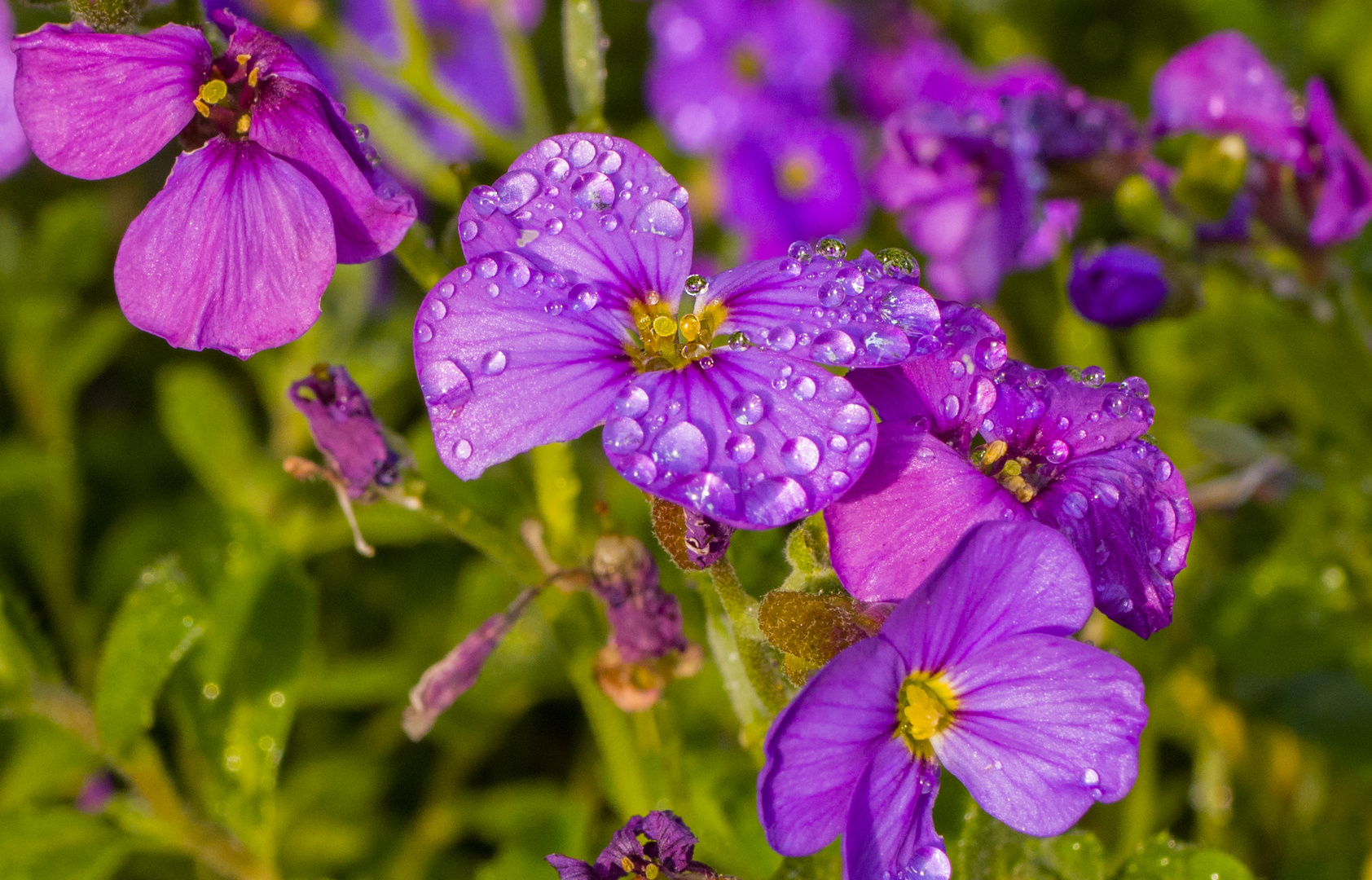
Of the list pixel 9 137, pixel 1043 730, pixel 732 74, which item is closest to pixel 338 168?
pixel 1043 730

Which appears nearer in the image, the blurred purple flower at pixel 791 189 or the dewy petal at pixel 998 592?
the dewy petal at pixel 998 592

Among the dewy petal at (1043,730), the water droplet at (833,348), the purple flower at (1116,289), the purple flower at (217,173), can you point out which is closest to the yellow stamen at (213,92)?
the purple flower at (217,173)

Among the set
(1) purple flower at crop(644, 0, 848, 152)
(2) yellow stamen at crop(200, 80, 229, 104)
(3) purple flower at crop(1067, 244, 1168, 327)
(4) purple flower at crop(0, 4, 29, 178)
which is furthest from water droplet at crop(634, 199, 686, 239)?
(1) purple flower at crop(644, 0, 848, 152)

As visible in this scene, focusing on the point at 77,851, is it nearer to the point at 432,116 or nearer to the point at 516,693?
the point at 516,693

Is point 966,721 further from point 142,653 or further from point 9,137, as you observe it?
point 9,137

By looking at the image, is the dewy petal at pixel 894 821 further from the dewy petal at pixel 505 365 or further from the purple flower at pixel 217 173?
the purple flower at pixel 217 173

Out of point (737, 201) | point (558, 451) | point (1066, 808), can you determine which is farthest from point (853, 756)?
point (737, 201)
